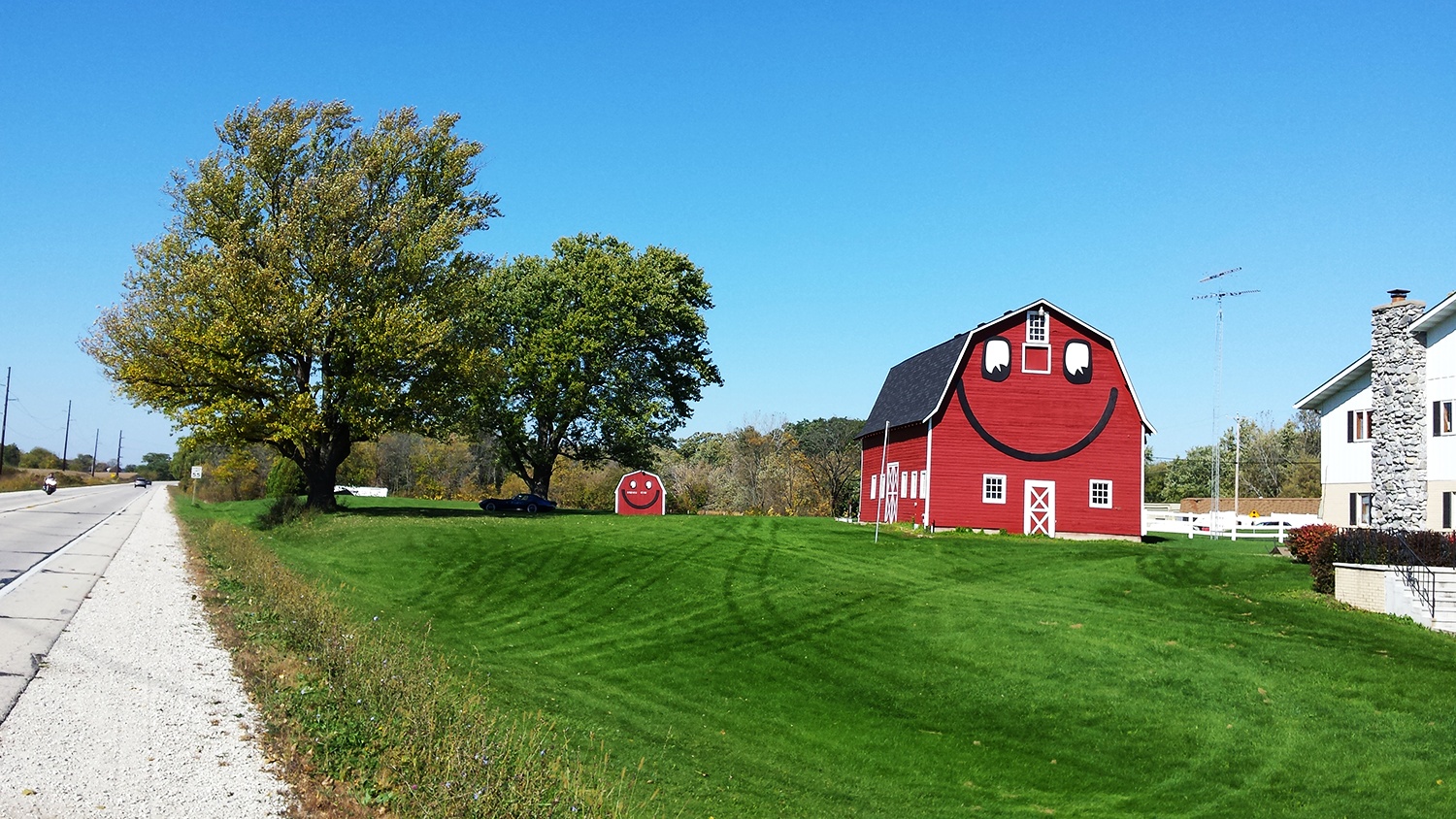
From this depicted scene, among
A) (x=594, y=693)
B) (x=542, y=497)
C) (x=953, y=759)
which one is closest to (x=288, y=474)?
(x=542, y=497)

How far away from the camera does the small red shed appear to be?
155 ft

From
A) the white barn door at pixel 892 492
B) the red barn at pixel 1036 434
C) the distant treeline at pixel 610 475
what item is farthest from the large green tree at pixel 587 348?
the red barn at pixel 1036 434

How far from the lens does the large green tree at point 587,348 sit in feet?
165

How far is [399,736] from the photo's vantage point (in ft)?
31.1

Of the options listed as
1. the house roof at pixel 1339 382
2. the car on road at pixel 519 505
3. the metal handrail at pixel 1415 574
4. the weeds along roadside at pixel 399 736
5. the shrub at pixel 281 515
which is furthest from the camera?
the car on road at pixel 519 505

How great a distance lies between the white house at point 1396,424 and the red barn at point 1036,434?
7.85m

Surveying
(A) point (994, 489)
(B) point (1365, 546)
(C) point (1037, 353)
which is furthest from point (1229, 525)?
(B) point (1365, 546)

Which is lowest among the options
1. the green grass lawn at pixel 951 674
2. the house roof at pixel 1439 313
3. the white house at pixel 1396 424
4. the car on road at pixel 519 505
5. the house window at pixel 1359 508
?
the green grass lawn at pixel 951 674

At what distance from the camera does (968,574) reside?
86.8ft

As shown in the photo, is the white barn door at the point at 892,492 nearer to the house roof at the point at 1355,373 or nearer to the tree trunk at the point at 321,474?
the house roof at the point at 1355,373

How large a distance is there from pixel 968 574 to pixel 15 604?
20.1m

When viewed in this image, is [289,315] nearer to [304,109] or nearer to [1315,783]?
[304,109]

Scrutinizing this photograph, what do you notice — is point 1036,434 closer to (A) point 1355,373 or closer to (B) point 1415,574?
(A) point 1355,373

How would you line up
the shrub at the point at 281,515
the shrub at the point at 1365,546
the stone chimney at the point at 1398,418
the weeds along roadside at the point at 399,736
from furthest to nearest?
the shrub at the point at 281,515 < the stone chimney at the point at 1398,418 < the shrub at the point at 1365,546 < the weeds along roadside at the point at 399,736
